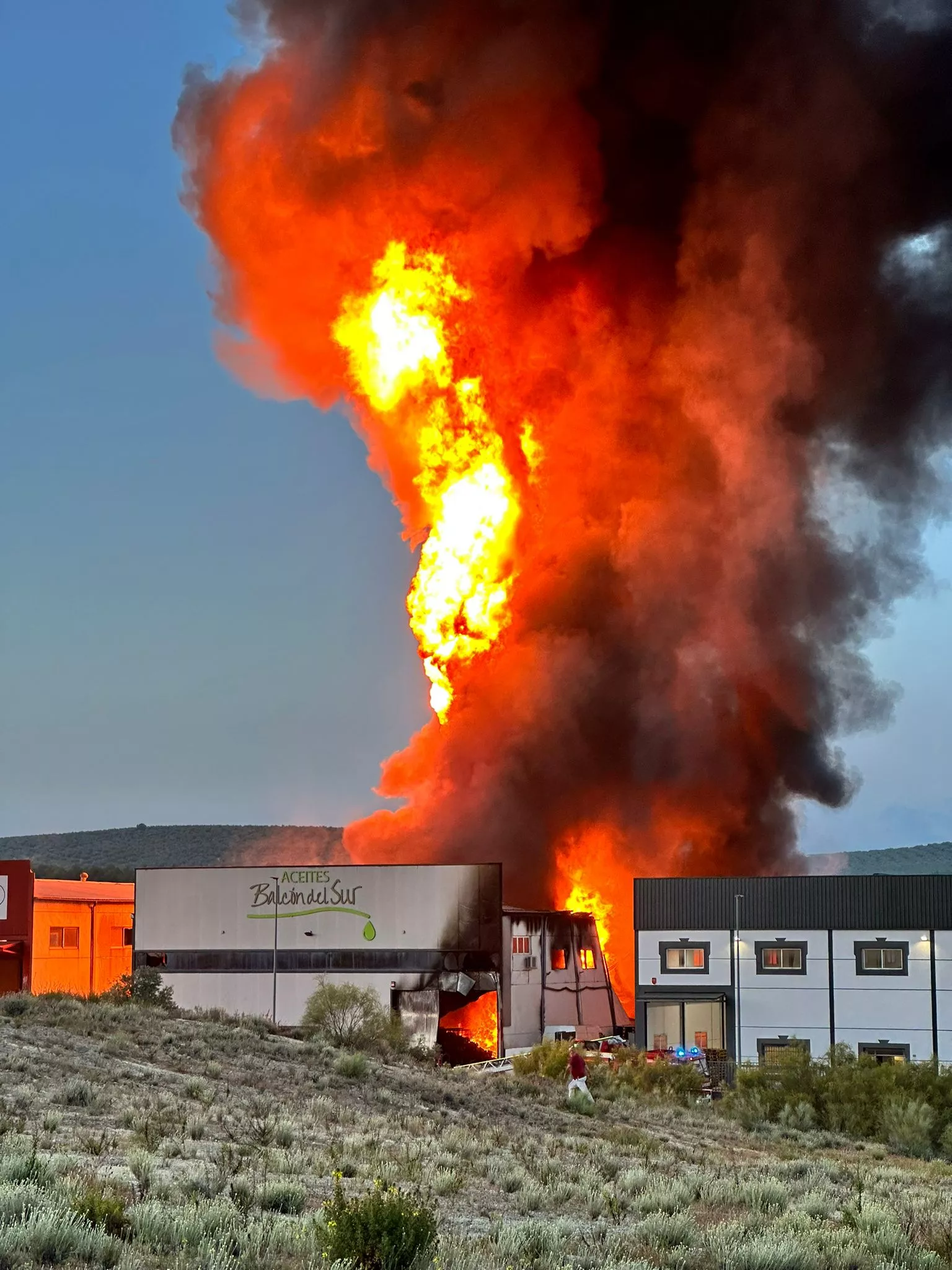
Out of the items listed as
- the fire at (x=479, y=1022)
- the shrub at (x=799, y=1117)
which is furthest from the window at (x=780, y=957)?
the shrub at (x=799, y=1117)

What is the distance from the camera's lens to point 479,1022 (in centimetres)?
6153

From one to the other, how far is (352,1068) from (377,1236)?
20.3 meters

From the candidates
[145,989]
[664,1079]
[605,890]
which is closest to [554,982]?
[605,890]

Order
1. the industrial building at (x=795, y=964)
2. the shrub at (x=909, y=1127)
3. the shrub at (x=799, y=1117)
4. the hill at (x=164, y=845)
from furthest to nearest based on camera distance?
the hill at (x=164, y=845), the industrial building at (x=795, y=964), the shrub at (x=799, y=1117), the shrub at (x=909, y=1127)

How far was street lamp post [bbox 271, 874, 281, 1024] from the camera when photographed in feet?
202

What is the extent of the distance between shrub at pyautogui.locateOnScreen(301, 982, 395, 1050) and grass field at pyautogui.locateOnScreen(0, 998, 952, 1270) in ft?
7.82

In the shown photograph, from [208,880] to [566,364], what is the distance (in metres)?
31.1

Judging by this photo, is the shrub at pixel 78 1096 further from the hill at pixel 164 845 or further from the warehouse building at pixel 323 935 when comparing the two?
the hill at pixel 164 845

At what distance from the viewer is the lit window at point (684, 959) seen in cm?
5697

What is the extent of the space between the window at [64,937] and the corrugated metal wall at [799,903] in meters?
25.2

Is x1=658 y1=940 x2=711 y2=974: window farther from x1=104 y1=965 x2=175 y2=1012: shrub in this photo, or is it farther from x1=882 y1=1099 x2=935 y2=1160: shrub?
x1=882 y1=1099 x2=935 y2=1160: shrub

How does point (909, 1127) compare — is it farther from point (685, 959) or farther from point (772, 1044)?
point (685, 959)

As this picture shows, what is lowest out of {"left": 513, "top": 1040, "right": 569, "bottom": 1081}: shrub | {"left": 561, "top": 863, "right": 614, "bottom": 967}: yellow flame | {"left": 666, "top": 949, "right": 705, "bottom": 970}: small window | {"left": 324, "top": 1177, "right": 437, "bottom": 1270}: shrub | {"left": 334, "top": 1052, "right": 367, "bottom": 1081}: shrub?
{"left": 513, "top": 1040, "right": 569, "bottom": 1081}: shrub

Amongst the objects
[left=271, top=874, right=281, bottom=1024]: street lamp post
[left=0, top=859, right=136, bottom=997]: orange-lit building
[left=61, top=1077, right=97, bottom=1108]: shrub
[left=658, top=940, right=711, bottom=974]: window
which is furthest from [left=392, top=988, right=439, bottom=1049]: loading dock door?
[left=61, top=1077, right=97, bottom=1108]: shrub
